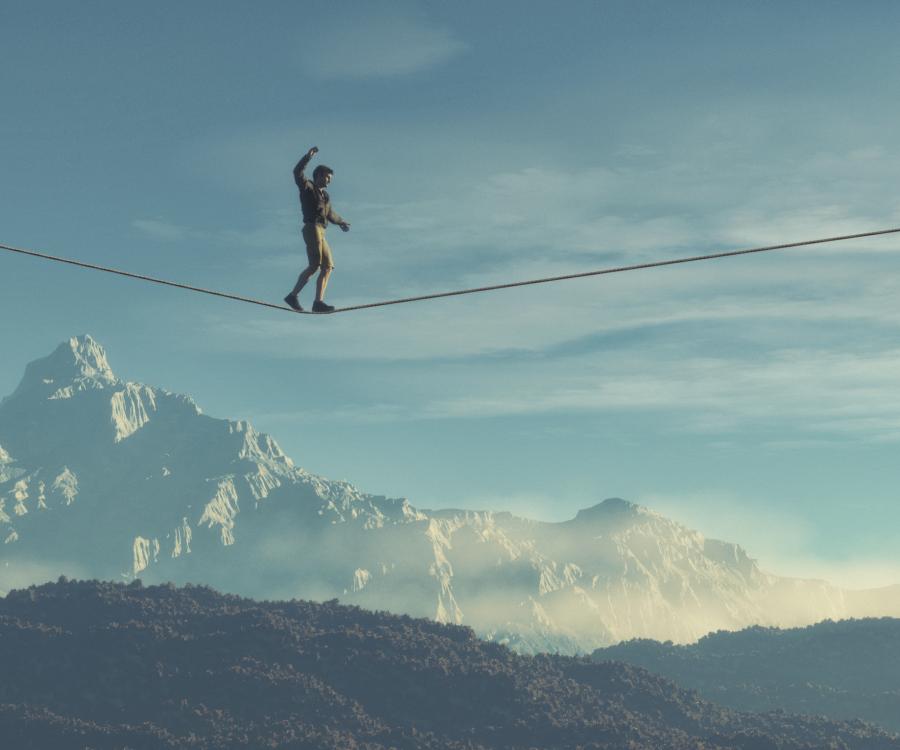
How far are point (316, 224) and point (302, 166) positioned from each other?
57.1 inches

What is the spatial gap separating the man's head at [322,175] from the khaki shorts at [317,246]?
1006mm

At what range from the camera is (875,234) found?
72.8 feet

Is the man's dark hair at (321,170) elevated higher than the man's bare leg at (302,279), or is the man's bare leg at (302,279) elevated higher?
the man's dark hair at (321,170)

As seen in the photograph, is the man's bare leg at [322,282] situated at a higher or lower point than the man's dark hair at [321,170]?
lower

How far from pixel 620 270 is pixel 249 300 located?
798 centimetres

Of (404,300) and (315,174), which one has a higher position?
(315,174)

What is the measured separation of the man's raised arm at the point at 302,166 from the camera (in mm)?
A: 25500

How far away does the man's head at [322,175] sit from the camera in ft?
86.9

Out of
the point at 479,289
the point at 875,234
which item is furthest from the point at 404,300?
the point at 875,234

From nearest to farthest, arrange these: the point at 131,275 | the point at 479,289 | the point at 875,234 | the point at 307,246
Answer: the point at 875,234, the point at 131,275, the point at 479,289, the point at 307,246

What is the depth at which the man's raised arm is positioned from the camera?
25.5 metres

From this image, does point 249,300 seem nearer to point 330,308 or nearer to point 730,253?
point 330,308

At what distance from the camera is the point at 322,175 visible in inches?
1043

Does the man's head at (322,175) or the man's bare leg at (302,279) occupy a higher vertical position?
the man's head at (322,175)
